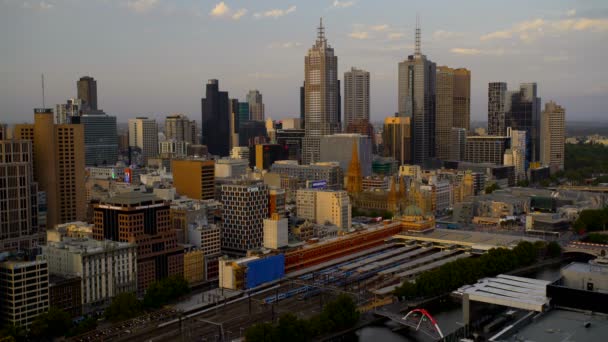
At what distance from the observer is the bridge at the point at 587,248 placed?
37.6m

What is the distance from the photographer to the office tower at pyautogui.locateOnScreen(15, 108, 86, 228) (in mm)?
41938

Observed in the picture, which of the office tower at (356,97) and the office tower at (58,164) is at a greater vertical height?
the office tower at (356,97)

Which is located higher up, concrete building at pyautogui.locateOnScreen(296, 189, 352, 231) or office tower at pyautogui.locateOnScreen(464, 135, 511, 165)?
office tower at pyautogui.locateOnScreen(464, 135, 511, 165)

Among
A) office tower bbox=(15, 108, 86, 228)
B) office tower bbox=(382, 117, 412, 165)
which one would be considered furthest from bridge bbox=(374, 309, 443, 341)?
office tower bbox=(382, 117, 412, 165)

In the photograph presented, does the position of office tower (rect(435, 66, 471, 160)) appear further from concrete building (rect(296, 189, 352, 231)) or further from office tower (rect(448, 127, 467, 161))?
concrete building (rect(296, 189, 352, 231))

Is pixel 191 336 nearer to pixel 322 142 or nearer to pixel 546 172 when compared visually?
pixel 322 142

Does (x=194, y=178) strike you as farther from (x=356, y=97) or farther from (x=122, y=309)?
(x=356, y=97)

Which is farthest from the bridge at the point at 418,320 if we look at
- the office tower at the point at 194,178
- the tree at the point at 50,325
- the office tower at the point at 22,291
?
the office tower at the point at 194,178

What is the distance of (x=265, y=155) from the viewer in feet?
253

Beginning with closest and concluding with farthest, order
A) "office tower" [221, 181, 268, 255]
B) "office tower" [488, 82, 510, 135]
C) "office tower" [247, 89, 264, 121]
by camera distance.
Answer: "office tower" [221, 181, 268, 255], "office tower" [488, 82, 510, 135], "office tower" [247, 89, 264, 121]

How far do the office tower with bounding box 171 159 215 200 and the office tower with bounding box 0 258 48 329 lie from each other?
22.6 meters

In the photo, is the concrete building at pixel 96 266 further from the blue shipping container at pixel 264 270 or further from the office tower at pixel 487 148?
the office tower at pixel 487 148

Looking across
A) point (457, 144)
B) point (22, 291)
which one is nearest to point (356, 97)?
point (457, 144)

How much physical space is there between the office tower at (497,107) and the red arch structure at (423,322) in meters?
→ 74.9
